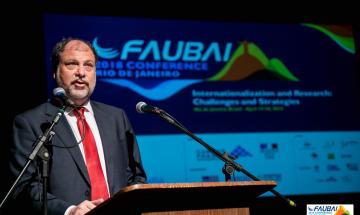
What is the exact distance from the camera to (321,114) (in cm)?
522

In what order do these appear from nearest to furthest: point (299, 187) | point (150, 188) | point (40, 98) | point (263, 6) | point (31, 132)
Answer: point (150, 188) → point (31, 132) → point (40, 98) → point (299, 187) → point (263, 6)

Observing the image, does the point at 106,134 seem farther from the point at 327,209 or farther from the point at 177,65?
the point at 177,65

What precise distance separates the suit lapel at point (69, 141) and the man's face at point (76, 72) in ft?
0.63

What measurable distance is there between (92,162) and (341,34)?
133 inches

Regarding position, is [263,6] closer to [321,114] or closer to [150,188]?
[321,114]

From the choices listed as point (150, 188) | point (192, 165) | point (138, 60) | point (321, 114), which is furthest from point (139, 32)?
point (150, 188)

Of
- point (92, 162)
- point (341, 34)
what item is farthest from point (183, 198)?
point (341, 34)

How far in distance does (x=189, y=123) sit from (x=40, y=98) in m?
1.33

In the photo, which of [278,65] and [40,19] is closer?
[40,19]

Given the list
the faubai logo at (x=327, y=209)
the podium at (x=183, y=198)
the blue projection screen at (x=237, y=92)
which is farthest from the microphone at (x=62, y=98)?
the blue projection screen at (x=237, y=92)

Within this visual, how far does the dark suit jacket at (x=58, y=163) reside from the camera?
9.01 feet

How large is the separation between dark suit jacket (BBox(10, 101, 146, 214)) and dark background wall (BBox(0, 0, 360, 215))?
5.45 ft

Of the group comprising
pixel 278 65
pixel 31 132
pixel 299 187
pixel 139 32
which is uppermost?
pixel 139 32

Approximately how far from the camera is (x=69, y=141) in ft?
9.66
